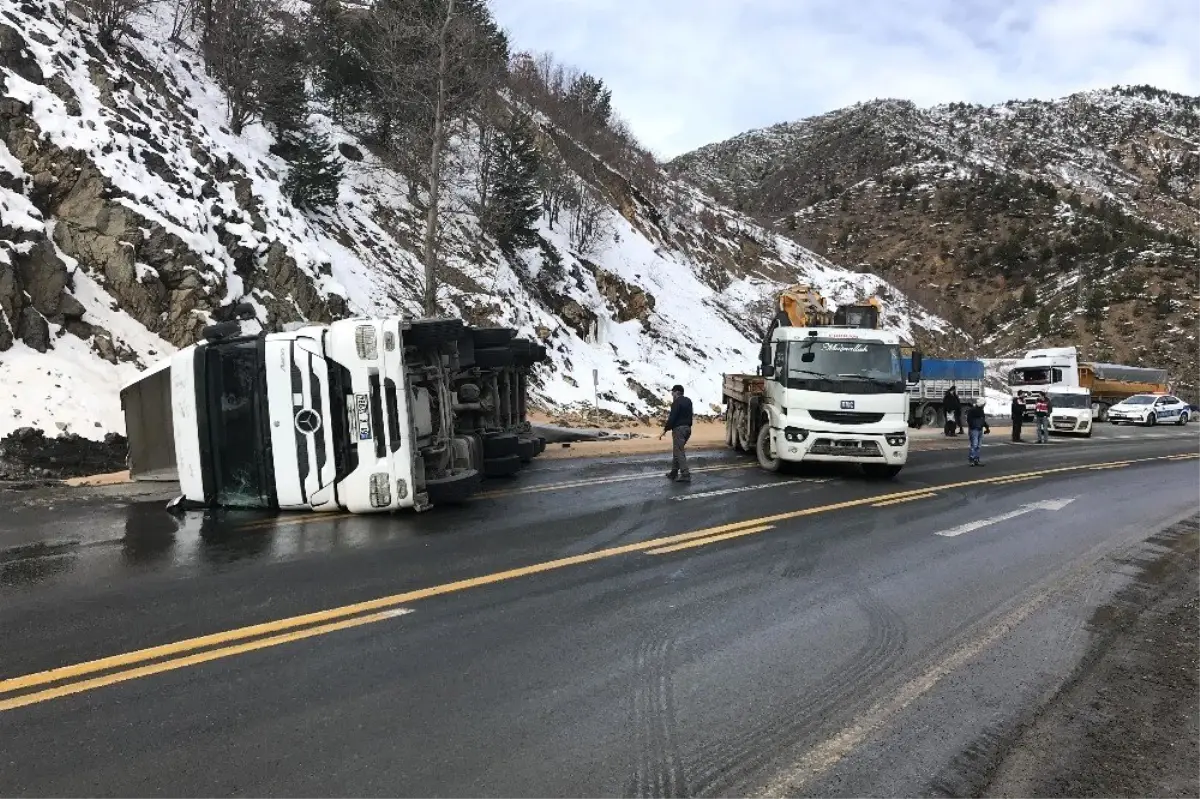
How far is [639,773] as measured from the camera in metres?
3.33

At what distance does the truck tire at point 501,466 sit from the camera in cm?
1171

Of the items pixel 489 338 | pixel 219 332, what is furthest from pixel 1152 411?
pixel 219 332

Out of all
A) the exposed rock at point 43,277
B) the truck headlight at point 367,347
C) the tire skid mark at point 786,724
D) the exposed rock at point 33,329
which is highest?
the exposed rock at point 43,277

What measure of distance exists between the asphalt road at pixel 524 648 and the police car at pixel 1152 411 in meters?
37.6

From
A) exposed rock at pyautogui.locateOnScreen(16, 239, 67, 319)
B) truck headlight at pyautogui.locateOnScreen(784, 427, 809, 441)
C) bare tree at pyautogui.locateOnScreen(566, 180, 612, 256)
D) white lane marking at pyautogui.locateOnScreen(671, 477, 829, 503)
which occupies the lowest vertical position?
white lane marking at pyautogui.locateOnScreen(671, 477, 829, 503)

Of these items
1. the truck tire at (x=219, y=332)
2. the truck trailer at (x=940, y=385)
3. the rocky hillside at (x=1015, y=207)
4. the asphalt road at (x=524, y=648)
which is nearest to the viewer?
the asphalt road at (x=524, y=648)

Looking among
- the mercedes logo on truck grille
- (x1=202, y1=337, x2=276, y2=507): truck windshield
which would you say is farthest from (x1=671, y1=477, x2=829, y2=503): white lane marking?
(x1=202, y1=337, x2=276, y2=507): truck windshield

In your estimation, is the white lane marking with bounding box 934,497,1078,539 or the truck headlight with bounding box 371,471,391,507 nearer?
the truck headlight with bounding box 371,471,391,507

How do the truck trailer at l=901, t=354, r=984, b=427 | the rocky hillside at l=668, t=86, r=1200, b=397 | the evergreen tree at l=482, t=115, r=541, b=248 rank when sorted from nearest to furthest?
1. the evergreen tree at l=482, t=115, r=541, b=248
2. the truck trailer at l=901, t=354, r=984, b=427
3. the rocky hillside at l=668, t=86, r=1200, b=397

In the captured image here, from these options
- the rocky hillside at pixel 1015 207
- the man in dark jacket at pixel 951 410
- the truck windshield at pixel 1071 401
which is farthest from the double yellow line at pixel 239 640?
the rocky hillside at pixel 1015 207

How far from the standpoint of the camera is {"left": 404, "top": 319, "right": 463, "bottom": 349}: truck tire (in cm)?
897

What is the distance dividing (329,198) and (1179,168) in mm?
115153

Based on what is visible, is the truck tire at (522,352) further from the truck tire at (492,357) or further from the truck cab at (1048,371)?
the truck cab at (1048,371)

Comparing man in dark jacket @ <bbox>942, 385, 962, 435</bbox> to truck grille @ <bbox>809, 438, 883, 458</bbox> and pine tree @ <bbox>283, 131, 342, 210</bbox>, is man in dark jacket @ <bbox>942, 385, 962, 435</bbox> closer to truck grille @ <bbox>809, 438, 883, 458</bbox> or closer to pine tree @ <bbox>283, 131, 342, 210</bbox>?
truck grille @ <bbox>809, 438, 883, 458</bbox>
